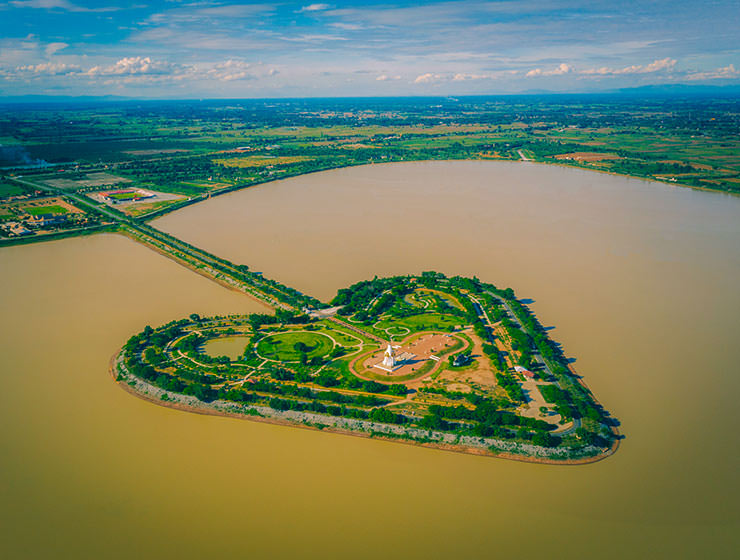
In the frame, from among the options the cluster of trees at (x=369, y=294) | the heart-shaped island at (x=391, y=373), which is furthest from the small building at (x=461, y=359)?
the cluster of trees at (x=369, y=294)

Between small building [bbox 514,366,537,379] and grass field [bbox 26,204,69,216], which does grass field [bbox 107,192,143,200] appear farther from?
small building [bbox 514,366,537,379]

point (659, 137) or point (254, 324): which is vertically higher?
point (659, 137)

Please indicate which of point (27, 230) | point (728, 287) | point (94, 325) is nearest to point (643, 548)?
point (728, 287)

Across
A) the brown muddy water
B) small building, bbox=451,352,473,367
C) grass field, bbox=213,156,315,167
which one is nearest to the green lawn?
the brown muddy water

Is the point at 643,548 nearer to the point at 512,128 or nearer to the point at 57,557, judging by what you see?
the point at 57,557

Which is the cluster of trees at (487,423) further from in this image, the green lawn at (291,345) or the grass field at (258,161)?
the grass field at (258,161)

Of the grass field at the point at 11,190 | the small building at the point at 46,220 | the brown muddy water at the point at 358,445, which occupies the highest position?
→ the grass field at the point at 11,190

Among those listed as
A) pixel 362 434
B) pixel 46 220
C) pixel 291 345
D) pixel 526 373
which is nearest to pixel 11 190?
pixel 46 220
